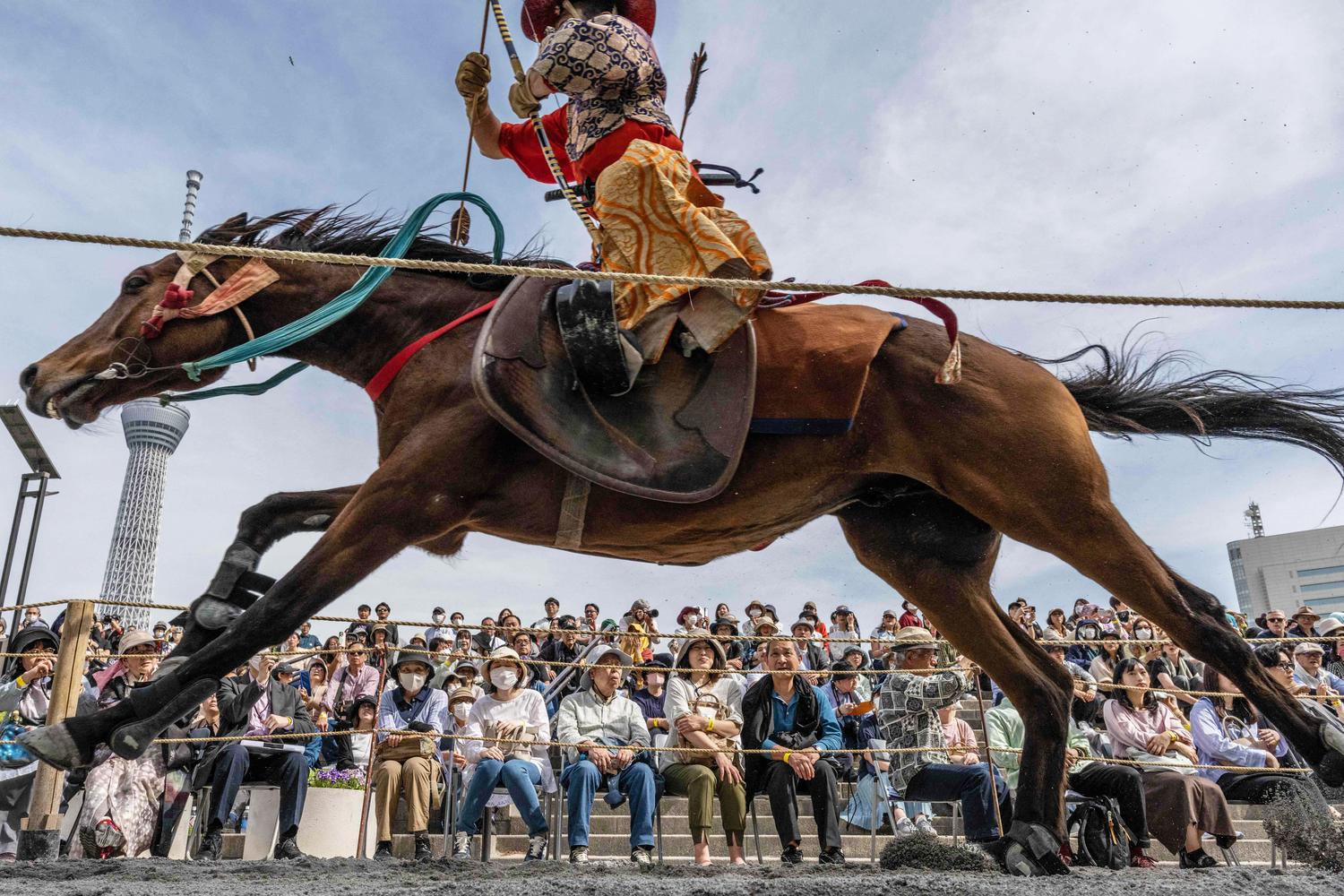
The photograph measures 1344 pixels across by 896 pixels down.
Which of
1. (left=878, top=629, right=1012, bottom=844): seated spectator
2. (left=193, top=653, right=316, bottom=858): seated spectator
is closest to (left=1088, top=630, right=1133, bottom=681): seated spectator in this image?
(left=878, top=629, right=1012, bottom=844): seated spectator

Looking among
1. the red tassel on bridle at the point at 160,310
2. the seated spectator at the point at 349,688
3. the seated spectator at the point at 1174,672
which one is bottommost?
the seated spectator at the point at 349,688

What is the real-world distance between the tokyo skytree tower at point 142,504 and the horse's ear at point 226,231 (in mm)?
122402

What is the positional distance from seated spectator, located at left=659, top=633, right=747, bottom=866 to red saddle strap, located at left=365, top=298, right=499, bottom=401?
381cm

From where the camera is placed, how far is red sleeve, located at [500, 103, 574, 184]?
4574mm

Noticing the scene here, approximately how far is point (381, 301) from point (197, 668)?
1596 millimetres

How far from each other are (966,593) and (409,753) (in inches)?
198

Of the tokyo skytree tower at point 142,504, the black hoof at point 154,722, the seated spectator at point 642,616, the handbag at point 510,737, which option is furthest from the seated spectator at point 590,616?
the tokyo skytree tower at point 142,504

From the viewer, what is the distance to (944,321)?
13.1 ft

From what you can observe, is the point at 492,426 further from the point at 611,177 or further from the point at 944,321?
the point at 944,321

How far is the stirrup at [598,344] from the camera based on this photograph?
3.64m

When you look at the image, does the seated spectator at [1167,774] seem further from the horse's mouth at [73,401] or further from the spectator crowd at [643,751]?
the horse's mouth at [73,401]

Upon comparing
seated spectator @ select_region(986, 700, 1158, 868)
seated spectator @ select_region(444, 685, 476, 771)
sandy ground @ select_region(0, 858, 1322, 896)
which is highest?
seated spectator @ select_region(444, 685, 476, 771)

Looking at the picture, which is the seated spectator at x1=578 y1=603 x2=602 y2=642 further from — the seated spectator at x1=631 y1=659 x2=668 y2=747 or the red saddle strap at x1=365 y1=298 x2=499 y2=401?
the red saddle strap at x1=365 y1=298 x2=499 y2=401

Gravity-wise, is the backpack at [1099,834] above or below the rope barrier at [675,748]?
below
